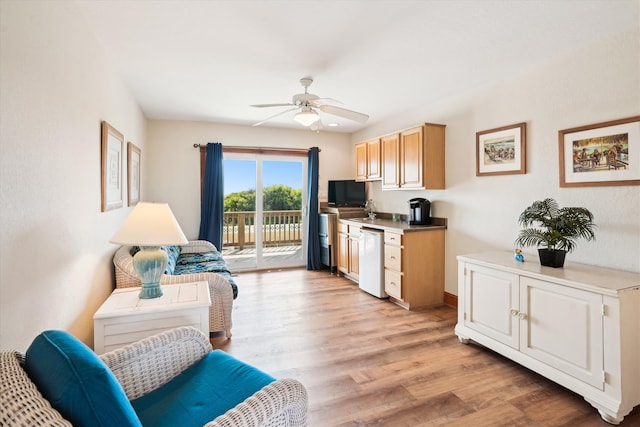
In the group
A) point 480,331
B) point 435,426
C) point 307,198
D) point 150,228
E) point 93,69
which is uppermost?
point 93,69

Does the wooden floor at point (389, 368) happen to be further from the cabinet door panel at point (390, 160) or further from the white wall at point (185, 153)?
the white wall at point (185, 153)

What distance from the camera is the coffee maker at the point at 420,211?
409cm

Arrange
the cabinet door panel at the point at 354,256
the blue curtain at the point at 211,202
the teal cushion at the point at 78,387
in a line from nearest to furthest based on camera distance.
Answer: the teal cushion at the point at 78,387 < the cabinet door panel at the point at 354,256 < the blue curtain at the point at 211,202

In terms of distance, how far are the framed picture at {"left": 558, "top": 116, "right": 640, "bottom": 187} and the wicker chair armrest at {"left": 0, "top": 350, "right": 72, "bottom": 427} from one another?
10.8 ft

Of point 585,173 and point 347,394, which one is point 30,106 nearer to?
point 347,394

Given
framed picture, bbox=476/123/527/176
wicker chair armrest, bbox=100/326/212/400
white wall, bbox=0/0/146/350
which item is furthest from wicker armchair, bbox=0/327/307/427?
framed picture, bbox=476/123/527/176

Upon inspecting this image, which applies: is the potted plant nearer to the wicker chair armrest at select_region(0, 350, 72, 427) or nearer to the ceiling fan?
the ceiling fan

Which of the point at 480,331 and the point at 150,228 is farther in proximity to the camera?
the point at 480,331

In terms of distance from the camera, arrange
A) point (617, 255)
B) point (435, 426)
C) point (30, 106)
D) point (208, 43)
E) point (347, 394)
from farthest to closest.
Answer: point (208, 43) → point (617, 255) → point (347, 394) → point (435, 426) → point (30, 106)

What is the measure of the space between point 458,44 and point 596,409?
105 inches

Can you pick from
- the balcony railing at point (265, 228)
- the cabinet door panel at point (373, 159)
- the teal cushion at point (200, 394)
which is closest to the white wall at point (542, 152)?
the cabinet door panel at point (373, 159)

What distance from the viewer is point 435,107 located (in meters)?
4.12

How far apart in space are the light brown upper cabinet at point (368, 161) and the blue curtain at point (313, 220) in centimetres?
83

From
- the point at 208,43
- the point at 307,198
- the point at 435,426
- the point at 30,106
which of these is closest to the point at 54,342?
the point at 30,106
